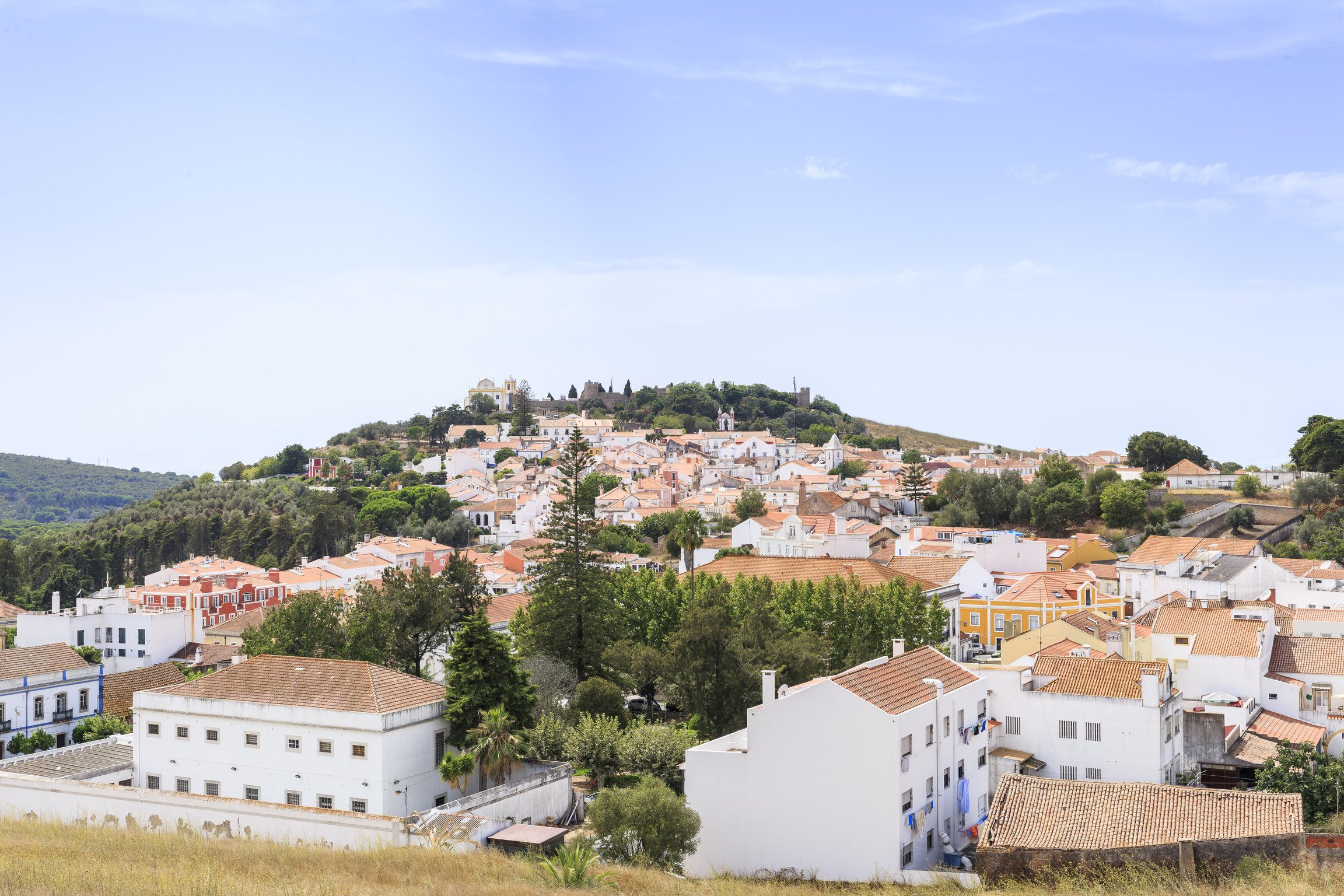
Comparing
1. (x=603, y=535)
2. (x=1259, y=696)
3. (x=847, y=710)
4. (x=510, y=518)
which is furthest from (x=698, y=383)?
(x=847, y=710)

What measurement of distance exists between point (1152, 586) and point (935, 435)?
332ft

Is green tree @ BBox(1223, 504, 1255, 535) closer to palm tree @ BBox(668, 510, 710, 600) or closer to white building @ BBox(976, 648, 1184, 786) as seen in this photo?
palm tree @ BBox(668, 510, 710, 600)

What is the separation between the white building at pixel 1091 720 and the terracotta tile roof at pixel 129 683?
92.3ft

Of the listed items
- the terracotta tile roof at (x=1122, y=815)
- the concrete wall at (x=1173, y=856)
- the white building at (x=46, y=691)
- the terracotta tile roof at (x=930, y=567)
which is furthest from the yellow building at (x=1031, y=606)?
the white building at (x=46, y=691)

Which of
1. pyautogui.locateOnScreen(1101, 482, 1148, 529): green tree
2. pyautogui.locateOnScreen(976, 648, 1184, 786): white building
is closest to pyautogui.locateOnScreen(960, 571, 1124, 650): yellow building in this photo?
pyautogui.locateOnScreen(976, 648, 1184, 786): white building

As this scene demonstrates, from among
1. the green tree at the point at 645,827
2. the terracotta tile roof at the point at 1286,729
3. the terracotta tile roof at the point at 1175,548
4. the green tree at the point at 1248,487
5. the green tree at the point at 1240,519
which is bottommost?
the terracotta tile roof at the point at 1286,729

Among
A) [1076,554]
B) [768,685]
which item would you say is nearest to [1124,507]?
[1076,554]

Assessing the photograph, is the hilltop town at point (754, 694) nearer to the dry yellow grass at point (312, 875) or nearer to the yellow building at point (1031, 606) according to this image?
the yellow building at point (1031, 606)

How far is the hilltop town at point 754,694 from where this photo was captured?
20531mm

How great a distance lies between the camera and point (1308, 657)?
3238 cm

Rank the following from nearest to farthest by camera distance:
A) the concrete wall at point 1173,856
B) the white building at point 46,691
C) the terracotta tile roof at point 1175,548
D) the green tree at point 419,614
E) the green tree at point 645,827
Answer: the concrete wall at point 1173,856, the green tree at point 645,827, the white building at point 46,691, the green tree at point 419,614, the terracotta tile roof at point 1175,548

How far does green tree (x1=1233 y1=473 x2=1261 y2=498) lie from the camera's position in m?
72.4

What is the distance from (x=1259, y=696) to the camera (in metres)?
31.0

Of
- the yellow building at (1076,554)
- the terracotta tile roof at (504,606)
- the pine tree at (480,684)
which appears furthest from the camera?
the yellow building at (1076,554)
